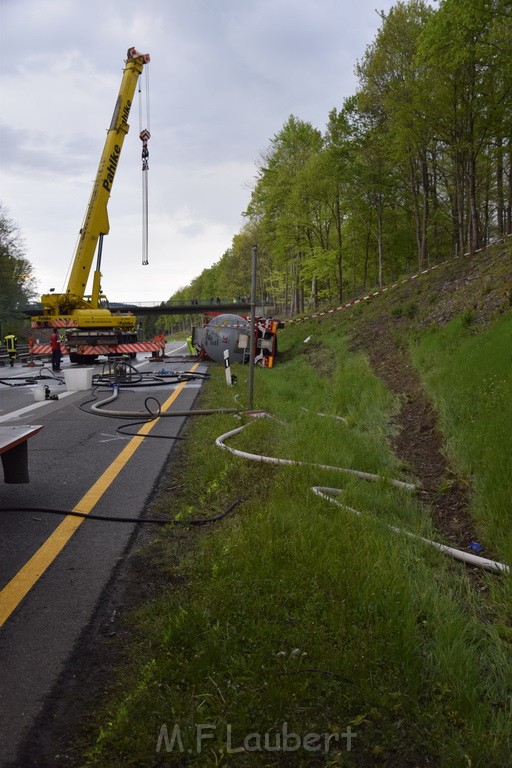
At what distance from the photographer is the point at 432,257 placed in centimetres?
3838

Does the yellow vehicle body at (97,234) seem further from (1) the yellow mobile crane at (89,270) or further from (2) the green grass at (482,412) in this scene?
(2) the green grass at (482,412)

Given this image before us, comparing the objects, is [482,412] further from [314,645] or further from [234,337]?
[234,337]

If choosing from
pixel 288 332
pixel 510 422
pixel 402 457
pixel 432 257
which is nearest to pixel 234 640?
pixel 510 422

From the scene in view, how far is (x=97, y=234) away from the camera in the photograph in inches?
921

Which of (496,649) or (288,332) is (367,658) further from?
(288,332)

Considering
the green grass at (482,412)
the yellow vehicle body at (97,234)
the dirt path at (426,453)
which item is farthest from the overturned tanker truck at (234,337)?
the green grass at (482,412)

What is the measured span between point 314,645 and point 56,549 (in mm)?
2247

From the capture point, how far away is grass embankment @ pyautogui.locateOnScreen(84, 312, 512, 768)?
2275 millimetres

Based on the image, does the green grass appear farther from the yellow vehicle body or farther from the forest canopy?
the yellow vehicle body

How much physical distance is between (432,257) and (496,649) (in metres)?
38.2

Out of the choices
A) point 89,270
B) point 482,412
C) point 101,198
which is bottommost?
point 482,412

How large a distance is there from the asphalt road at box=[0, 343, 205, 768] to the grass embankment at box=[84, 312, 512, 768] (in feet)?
1.24

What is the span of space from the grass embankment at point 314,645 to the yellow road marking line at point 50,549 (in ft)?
2.52

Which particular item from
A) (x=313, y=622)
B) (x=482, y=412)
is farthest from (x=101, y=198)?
(x=313, y=622)
